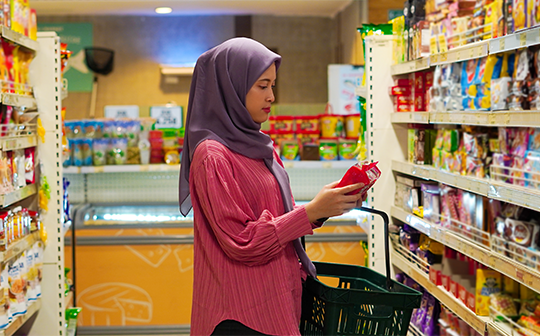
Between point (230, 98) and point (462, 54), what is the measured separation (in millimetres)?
1236

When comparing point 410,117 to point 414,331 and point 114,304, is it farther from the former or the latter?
point 114,304

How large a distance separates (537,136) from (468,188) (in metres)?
0.40

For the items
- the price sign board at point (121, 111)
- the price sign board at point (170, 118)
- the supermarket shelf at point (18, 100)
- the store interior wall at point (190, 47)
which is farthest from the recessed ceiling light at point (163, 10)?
the supermarket shelf at point (18, 100)

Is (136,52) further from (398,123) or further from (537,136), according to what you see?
(537,136)

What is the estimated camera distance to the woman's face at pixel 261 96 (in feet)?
5.55

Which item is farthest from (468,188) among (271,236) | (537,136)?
(271,236)

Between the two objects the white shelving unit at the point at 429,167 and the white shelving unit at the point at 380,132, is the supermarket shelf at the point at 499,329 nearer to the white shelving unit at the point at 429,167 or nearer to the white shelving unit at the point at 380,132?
the white shelving unit at the point at 429,167

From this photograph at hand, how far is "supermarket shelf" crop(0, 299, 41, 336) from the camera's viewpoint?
106 inches

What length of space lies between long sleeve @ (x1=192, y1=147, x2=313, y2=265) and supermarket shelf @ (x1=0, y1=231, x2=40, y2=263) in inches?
56.8

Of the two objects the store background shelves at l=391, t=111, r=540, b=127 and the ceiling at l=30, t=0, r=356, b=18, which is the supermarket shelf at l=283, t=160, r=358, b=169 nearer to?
the store background shelves at l=391, t=111, r=540, b=127

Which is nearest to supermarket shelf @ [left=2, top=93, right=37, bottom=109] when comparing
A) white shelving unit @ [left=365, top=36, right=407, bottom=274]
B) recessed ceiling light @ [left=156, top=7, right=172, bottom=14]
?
white shelving unit @ [left=365, top=36, right=407, bottom=274]

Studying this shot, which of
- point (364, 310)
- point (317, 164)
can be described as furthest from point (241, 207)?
point (317, 164)

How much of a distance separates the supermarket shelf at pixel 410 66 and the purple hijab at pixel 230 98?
1324mm

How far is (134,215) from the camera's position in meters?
4.35
